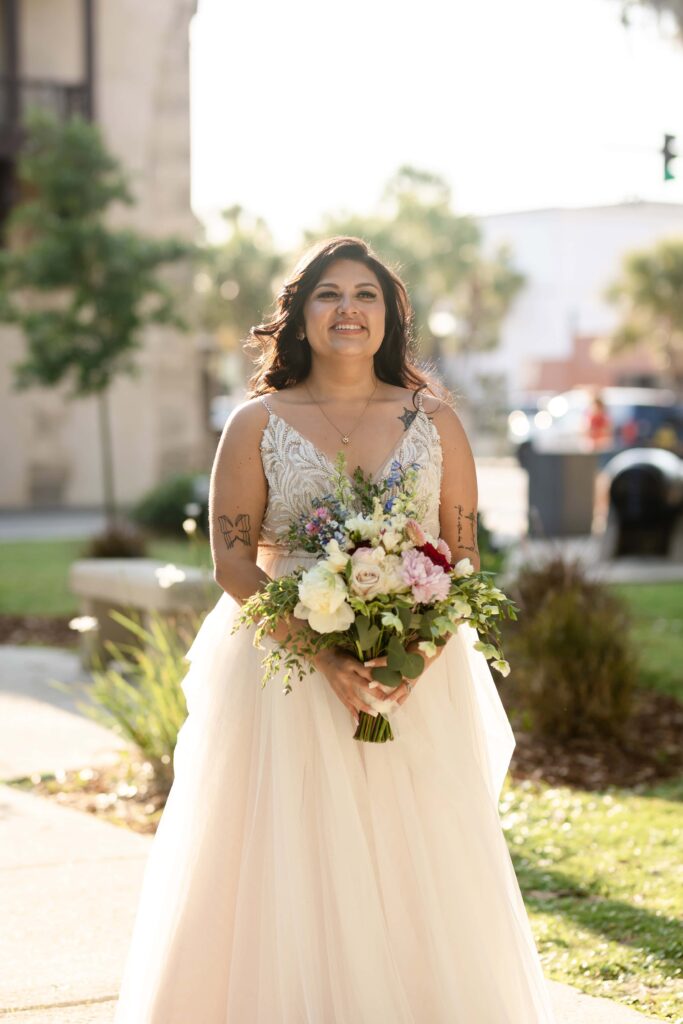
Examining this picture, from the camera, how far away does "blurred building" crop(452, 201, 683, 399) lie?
2908 inches

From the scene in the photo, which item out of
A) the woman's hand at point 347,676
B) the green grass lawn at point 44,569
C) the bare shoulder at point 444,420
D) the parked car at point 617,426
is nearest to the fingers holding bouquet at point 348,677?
the woman's hand at point 347,676

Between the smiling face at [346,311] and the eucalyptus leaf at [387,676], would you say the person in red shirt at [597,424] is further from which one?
the eucalyptus leaf at [387,676]

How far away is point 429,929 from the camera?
3.64 m

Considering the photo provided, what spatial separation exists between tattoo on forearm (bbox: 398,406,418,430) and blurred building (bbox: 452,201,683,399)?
227 feet

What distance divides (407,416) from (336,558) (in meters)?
0.65

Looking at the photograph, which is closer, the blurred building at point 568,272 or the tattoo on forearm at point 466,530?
the tattoo on forearm at point 466,530

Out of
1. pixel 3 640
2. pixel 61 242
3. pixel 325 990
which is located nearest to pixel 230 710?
pixel 325 990

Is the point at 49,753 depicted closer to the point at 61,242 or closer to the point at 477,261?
the point at 61,242

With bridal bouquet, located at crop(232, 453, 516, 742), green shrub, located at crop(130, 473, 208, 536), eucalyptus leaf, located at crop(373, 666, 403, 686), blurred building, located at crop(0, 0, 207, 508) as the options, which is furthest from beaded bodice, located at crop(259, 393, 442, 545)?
blurred building, located at crop(0, 0, 207, 508)

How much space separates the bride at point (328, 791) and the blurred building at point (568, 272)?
69.1 metres

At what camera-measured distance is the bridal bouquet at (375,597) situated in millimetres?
3459

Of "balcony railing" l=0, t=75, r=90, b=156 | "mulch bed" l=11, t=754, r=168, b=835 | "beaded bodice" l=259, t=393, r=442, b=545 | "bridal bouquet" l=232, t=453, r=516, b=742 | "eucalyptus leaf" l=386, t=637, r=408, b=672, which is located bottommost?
"mulch bed" l=11, t=754, r=168, b=835

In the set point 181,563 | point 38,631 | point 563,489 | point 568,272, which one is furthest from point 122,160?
point 568,272

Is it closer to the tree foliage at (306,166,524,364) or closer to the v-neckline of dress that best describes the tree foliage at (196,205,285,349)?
the tree foliage at (306,166,524,364)
